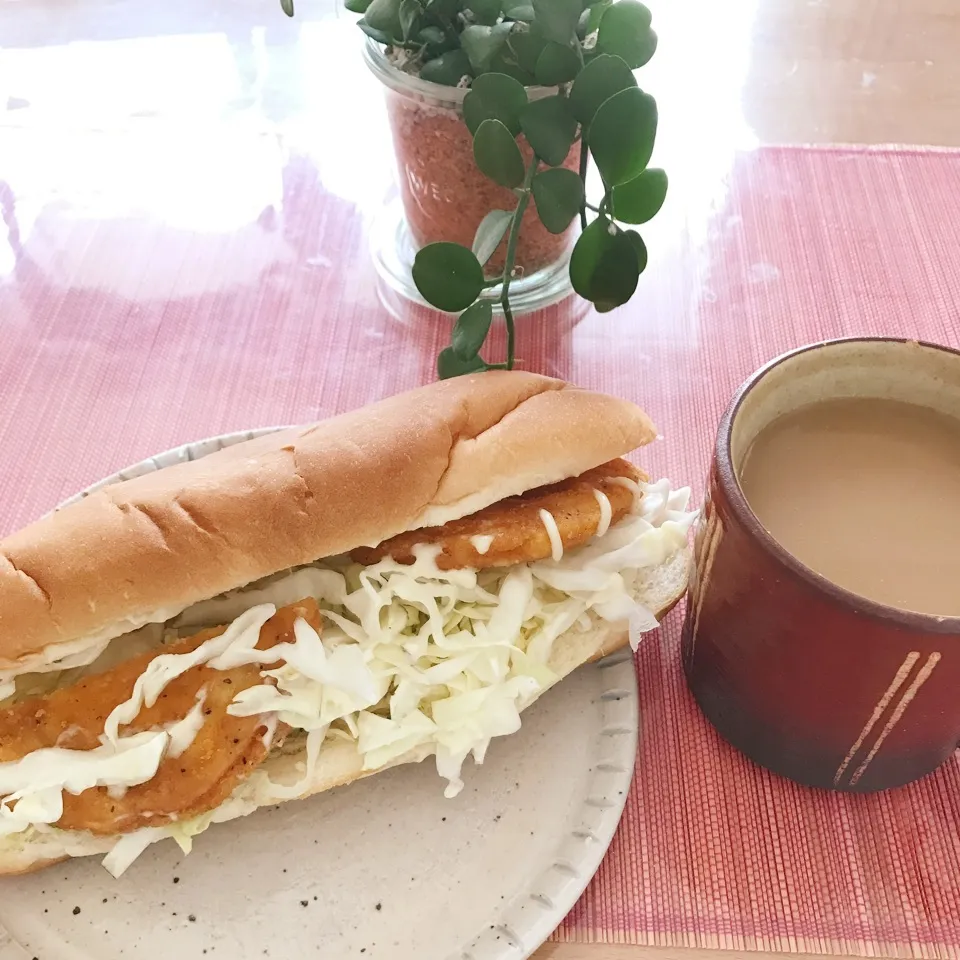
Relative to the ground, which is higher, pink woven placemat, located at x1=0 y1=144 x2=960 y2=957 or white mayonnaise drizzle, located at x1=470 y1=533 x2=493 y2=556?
white mayonnaise drizzle, located at x1=470 y1=533 x2=493 y2=556

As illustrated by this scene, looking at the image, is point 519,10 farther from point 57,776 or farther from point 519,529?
point 57,776

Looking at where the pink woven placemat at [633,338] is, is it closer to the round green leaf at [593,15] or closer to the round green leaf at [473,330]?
the round green leaf at [473,330]

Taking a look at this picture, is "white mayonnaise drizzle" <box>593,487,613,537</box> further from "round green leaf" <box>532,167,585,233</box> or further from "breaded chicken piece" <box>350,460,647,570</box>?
"round green leaf" <box>532,167,585,233</box>

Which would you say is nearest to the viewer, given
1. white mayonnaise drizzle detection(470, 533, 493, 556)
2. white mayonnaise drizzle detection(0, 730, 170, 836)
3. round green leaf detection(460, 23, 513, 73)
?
white mayonnaise drizzle detection(0, 730, 170, 836)

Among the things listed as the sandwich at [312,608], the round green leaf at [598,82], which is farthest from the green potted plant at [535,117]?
the sandwich at [312,608]

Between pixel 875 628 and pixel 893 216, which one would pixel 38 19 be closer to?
pixel 893 216

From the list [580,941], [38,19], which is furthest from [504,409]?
[38,19]

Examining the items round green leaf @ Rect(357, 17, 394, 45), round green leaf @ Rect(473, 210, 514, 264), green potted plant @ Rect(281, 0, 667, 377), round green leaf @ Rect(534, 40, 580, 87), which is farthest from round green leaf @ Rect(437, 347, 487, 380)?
round green leaf @ Rect(357, 17, 394, 45)
